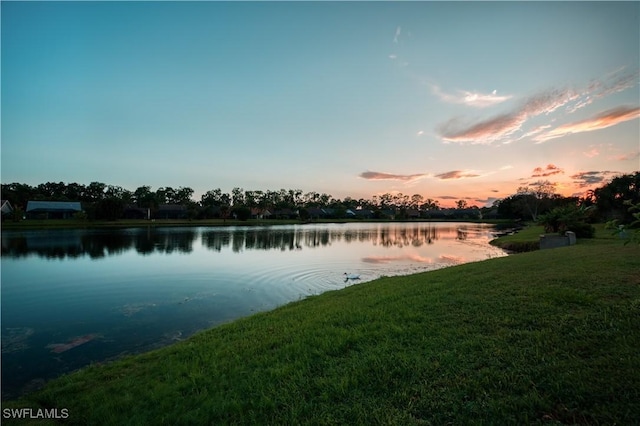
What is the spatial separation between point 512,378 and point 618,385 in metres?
0.98

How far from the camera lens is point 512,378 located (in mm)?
3914

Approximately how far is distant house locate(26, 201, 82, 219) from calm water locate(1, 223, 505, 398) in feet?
189

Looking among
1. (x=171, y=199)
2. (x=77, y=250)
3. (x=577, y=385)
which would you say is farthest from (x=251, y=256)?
(x=171, y=199)

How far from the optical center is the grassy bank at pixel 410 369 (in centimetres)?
355

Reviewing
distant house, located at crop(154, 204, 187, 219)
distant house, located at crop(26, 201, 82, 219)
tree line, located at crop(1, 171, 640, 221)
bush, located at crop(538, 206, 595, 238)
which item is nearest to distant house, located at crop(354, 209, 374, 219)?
tree line, located at crop(1, 171, 640, 221)

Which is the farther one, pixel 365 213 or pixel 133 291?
pixel 365 213

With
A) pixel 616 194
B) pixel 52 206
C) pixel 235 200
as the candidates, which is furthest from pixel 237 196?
pixel 616 194

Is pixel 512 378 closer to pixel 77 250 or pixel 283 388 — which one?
pixel 283 388

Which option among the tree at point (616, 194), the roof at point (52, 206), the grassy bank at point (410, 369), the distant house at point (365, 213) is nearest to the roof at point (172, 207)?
the roof at point (52, 206)

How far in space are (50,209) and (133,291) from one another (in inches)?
3126

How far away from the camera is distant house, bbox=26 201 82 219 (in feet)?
236

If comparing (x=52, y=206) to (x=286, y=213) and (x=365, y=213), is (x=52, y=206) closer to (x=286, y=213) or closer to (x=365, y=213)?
(x=286, y=213)

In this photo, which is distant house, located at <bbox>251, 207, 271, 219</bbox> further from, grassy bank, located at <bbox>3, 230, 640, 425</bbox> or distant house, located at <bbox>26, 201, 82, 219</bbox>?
grassy bank, located at <bbox>3, 230, 640, 425</bbox>

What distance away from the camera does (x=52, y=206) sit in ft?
245
